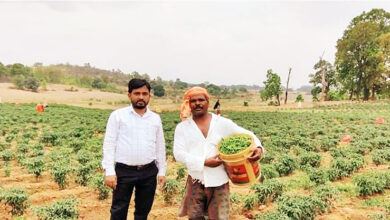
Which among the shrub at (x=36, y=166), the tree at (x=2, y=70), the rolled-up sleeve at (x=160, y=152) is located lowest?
the shrub at (x=36, y=166)

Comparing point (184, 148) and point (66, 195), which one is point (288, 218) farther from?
point (66, 195)

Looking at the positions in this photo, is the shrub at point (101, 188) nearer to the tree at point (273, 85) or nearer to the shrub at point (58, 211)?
the shrub at point (58, 211)

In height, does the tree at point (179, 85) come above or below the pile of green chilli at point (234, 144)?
above

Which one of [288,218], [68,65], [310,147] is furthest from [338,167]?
[68,65]

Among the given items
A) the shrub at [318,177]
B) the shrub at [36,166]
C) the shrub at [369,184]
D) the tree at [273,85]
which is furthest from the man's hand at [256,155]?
the tree at [273,85]

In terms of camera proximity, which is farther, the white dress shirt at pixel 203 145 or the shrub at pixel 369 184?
the shrub at pixel 369 184

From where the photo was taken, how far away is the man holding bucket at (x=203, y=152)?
328 cm

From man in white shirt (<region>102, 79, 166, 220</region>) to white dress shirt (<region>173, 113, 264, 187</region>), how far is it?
423mm

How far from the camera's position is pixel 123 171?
3.61 m

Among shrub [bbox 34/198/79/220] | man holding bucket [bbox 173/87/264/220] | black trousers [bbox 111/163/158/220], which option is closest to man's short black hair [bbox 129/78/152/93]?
man holding bucket [bbox 173/87/264/220]

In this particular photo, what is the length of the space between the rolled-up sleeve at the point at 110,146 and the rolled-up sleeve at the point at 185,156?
0.69 metres

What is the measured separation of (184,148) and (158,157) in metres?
0.61

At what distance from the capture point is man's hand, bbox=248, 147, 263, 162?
3078mm

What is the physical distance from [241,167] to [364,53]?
47.6 meters
